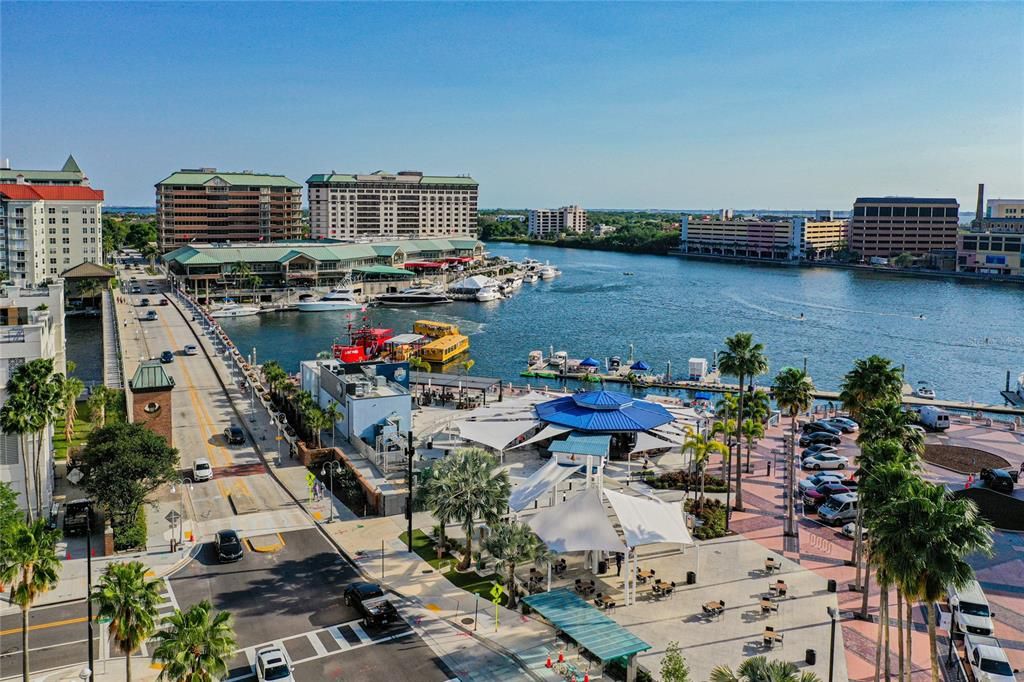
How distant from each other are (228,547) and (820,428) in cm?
4202

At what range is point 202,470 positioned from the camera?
48.0 meters

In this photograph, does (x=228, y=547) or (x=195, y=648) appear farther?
(x=228, y=547)

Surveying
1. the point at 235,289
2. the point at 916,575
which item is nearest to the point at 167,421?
the point at 916,575

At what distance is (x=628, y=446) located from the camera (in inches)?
2135

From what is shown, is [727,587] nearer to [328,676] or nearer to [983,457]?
[328,676]

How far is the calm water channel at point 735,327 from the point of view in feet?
340

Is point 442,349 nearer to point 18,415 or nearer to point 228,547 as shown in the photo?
point 228,547

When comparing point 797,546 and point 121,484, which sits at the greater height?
point 121,484

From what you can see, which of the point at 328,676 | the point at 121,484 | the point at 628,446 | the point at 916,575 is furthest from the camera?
the point at 628,446

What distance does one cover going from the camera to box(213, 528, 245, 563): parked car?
3684 cm

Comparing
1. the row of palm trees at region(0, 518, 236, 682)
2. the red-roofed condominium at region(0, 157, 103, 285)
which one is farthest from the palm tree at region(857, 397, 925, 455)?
the red-roofed condominium at region(0, 157, 103, 285)

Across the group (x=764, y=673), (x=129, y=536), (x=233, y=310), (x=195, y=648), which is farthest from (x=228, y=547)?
(x=233, y=310)

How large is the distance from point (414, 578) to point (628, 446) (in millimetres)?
22057

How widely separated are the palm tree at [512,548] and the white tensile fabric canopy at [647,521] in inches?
153
